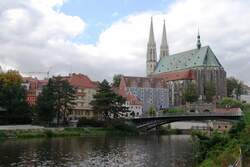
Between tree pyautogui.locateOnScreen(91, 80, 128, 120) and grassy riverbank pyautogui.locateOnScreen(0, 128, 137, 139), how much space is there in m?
5.79

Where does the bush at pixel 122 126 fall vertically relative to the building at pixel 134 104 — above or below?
below

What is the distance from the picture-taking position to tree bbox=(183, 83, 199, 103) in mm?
158750

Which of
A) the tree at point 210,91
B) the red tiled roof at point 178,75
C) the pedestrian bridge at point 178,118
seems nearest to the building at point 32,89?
the pedestrian bridge at point 178,118

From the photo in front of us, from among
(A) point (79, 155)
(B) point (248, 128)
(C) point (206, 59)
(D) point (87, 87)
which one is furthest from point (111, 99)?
(C) point (206, 59)

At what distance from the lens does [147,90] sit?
16538cm

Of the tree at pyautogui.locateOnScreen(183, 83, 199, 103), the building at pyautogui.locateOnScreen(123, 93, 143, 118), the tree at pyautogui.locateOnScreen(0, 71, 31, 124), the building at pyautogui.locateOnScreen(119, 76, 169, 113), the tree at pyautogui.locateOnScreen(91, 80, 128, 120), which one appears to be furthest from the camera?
the building at pyautogui.locateOnScreen(119, 76, 169, 113)

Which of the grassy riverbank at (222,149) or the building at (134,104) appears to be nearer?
the grassy riverbank at (222,149)

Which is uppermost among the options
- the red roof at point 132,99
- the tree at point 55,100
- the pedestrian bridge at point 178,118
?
the red roof at point 132,99

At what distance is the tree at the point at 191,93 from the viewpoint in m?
159

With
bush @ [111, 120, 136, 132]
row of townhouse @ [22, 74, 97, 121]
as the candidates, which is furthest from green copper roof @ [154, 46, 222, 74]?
bush @ [111, 120, 136, 132]

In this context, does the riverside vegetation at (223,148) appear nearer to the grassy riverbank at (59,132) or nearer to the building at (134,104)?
the grassy riverbank at (59,132)

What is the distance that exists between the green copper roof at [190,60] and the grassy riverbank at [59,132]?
81.4 meters

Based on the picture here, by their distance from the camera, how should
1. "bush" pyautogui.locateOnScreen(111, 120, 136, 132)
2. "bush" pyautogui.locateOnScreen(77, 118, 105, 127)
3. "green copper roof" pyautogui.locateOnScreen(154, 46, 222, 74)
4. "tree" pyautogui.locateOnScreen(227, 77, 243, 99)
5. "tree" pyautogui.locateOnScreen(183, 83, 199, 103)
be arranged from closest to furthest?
"bush" pyautogui.locateOnScreen(77, 118, 105, 127) → "bush" pyautogui.locateOnScreen(111, 120, 136, 132) → "tree" pyautogui.locateOnScreen(183, 83, 199, 103) → "green copper roof" pyautogui.locateOnScreen(154, 46, 222, 74) → "tree" pyautogui.locateOnScreen(227, 77, 243, 99)

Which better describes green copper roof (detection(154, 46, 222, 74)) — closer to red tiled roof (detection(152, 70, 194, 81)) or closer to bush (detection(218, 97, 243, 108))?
red tiled roof (detection(152, 70, 194, 81))
